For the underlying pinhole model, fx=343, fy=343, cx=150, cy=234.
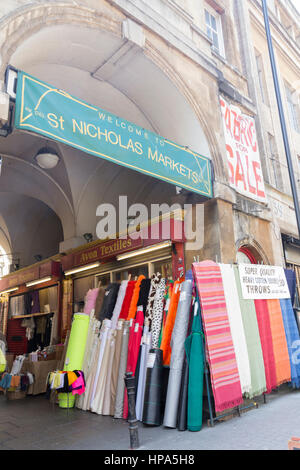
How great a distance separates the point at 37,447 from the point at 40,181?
8.84 m

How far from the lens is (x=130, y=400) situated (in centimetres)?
415

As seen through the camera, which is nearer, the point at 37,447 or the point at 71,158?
the point at 37,447

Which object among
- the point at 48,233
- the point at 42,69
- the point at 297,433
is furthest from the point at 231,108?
the point at 48,233

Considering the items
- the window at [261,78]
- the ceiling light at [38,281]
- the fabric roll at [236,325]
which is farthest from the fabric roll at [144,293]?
the window at [261,78]

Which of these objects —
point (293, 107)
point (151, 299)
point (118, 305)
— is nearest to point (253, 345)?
point (151, 299)

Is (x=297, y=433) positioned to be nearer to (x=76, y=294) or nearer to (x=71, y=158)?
(x=76, y=294)

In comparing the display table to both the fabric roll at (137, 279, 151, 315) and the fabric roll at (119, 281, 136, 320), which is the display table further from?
the fabric roll at (137, 279, 151, 315)

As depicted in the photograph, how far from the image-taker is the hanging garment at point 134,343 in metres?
5.73

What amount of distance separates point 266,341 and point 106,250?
480cm

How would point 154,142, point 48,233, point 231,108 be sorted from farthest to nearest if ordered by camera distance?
1. point 48,233
2. point 231,108
3. point 154,142

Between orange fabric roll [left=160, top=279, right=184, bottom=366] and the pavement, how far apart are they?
40.5 inches

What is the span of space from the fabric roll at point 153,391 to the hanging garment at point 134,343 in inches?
20.8

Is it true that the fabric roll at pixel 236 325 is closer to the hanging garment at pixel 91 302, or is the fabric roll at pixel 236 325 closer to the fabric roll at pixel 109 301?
the fabric roll at pixel 109 301

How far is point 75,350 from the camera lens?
6.59m
